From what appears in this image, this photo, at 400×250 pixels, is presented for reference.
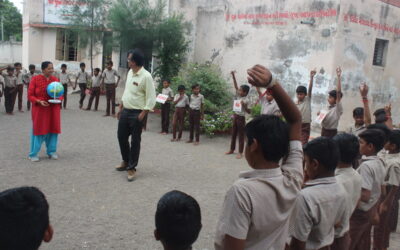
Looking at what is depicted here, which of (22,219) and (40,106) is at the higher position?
(22,219)

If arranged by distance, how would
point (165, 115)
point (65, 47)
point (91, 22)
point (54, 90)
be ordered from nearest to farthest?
point (54, 90), point (165, 115), point (91, 22), point (65, 47)

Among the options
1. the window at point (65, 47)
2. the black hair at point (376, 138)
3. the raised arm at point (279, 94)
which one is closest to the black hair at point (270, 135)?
the raised arm at point (279, 94)

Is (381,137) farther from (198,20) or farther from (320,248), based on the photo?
(198,20)

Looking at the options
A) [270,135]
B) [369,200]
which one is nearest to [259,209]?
[270,135]

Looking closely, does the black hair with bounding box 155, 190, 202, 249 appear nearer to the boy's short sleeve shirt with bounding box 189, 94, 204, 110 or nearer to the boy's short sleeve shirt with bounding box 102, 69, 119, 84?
the boy's short sleeve shirt with bounding box 189, 94, 204, 110

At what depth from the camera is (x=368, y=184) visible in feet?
9.52

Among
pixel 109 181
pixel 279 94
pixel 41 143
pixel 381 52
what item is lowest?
pixel 109 181

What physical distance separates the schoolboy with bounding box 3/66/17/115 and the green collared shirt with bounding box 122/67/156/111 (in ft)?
22.0

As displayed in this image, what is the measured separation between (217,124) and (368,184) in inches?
277

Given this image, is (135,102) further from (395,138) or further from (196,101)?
(395,138)

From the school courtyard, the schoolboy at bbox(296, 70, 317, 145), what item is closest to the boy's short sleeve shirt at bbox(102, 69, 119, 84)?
the school courtyard

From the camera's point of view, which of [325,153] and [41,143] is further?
[41,143]

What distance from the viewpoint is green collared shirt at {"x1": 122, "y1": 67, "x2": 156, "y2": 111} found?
549cm

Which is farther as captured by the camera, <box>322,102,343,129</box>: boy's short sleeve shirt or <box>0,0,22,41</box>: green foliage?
<box>0,0,22,41</box>: green foliage
